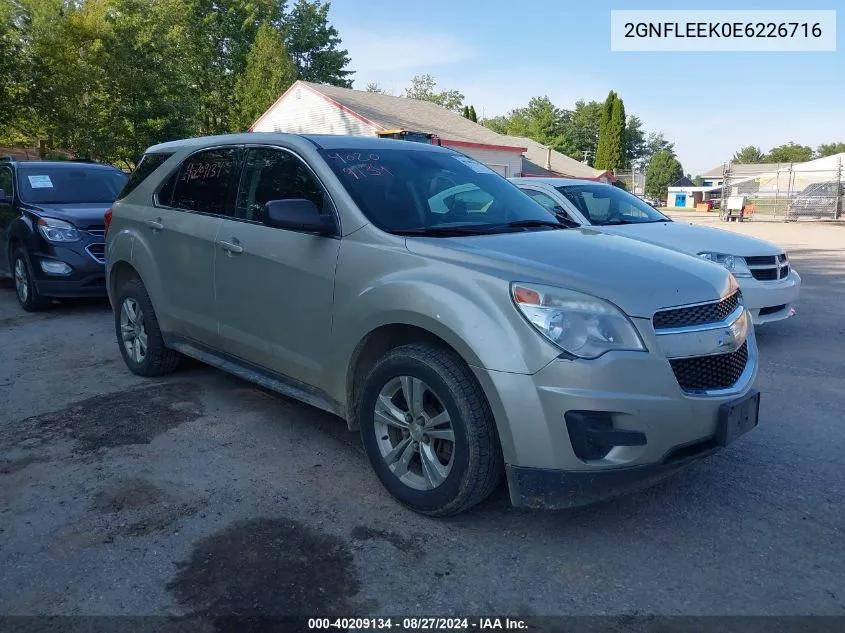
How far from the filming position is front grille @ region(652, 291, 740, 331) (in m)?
2.96

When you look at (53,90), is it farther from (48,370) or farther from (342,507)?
(342,507)

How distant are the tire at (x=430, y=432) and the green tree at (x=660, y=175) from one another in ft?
258

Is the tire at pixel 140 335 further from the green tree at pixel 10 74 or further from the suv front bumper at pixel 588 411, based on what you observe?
the green tree at pixel 10 74

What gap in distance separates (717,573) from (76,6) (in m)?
33.0

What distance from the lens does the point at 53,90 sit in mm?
23641

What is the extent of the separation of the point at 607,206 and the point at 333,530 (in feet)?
19.0

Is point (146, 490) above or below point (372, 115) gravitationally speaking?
below

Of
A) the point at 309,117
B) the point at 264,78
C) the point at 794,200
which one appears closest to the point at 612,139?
the point at 794,200

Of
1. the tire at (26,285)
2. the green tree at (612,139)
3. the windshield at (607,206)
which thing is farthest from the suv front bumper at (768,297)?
the green tree at (612,139)

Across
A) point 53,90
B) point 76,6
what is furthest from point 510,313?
point 76,6

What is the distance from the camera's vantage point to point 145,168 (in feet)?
17.9

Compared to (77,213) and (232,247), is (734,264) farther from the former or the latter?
(77,213)

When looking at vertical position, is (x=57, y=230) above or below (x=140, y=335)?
above

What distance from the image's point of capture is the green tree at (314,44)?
155ft
